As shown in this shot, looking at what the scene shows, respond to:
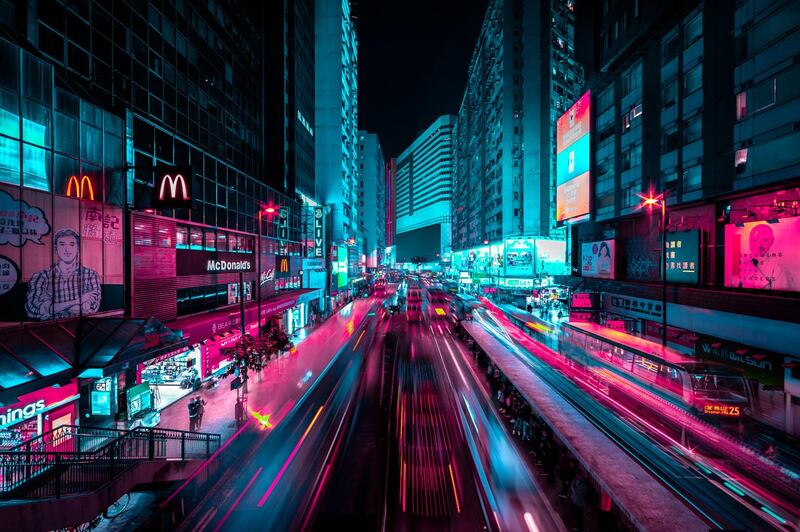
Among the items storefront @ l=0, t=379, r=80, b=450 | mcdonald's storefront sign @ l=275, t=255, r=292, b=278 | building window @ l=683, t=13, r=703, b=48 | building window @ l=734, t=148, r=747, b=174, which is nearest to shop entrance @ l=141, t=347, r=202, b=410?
storefront @ l=0, t=379, r=80, b=450

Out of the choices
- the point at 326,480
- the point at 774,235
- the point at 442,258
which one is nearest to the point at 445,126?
the point at 442,258

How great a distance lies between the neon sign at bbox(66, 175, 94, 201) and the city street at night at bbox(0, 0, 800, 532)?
0.30 ft

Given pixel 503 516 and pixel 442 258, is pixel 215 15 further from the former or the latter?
pixel 442 258

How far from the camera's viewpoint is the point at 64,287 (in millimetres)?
13562

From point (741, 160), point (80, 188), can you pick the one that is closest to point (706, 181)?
point (741, 160)

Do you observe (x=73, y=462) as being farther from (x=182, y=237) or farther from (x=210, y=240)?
(x=210, y=240)

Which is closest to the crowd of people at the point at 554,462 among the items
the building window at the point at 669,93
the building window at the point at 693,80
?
the building window at the point at 693,80

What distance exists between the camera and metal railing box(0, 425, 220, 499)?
9156 mm

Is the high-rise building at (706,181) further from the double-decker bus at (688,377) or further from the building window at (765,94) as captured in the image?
the double-decker bus at (688,377)

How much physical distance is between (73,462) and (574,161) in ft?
148

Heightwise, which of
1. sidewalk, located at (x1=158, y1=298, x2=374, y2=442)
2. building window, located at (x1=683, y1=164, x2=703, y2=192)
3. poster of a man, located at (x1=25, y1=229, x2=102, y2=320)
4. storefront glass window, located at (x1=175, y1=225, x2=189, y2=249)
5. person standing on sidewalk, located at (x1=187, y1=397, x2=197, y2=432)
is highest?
building window, located at (x1=683, y1=164, x2=703, y2=192)

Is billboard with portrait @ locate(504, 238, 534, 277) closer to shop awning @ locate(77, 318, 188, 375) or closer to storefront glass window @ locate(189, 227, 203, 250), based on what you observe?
storefront glass window @ locate(189, 227, 203, 250)

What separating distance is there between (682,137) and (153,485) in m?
36.0

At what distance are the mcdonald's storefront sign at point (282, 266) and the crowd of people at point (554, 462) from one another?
25.5m
